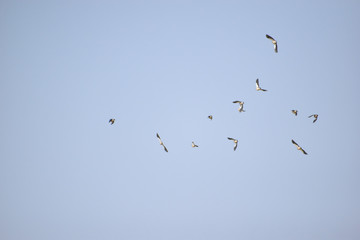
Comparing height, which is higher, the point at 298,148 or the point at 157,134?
the point at 157,134

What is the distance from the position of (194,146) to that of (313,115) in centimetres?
1586

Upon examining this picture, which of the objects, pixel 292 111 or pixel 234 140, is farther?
pixel 234 140

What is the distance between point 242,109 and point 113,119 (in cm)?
1632

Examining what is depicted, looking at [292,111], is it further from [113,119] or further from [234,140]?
[113,119]

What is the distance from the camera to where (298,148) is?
63.8 meters

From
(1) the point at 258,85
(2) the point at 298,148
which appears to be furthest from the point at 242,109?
(2) the point at 298,148

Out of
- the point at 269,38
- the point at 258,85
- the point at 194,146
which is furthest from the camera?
the point at 194,146

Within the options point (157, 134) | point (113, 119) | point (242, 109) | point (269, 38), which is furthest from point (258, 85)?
point (113, 119)

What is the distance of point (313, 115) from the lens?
65.9 m

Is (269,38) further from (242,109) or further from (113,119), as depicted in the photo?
(113,119)

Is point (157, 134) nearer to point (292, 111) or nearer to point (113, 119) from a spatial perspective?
point (113, 119)

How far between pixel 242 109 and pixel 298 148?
8322 millimetres

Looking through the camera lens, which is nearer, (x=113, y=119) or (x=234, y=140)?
(x=113, y=119)

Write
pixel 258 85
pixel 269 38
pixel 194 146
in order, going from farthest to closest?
pixel 194 146
pixel 258 85
pixel 269 38
